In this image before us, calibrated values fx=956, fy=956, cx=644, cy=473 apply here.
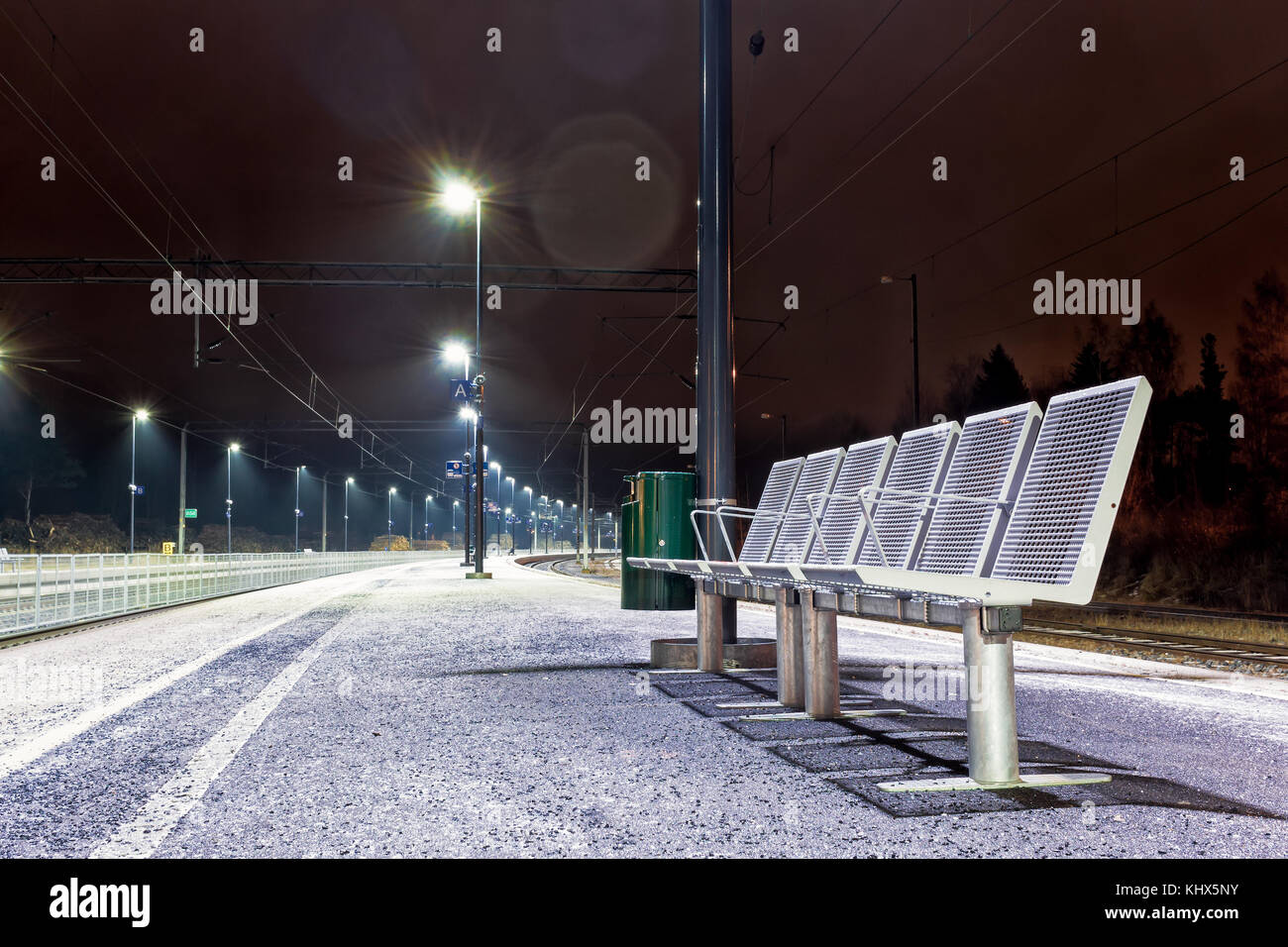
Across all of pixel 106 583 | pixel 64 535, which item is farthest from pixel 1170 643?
pixel 64 535

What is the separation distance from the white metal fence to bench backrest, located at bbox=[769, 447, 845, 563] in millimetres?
9687

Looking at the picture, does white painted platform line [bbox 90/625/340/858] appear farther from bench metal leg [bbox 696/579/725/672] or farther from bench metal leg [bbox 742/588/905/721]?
bench metal leg [bbox 696/579/725/672]

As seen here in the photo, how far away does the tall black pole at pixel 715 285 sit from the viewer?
830 cm

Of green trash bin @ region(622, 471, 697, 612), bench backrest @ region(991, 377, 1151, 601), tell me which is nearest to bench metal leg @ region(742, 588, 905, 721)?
bench backrest @ region(991, 377, 1151, 601)

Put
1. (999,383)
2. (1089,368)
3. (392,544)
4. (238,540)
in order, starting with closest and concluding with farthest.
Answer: (1089,368) → (999,383) → (238,540) → (392,544)

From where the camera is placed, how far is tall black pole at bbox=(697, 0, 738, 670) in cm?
830

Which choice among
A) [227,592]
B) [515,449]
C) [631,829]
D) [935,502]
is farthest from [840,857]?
[515,449]

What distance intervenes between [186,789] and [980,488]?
397 cm

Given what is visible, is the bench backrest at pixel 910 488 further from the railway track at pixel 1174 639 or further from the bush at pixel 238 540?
the bush at pixel 238 540

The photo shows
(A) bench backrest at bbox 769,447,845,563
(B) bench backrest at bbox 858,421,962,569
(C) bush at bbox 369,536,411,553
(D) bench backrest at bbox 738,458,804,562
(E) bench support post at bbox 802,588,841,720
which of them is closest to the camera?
(B) bench backrest at bbox 858,421,962,569

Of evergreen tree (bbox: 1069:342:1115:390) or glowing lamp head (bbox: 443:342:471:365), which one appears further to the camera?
evergreen tree (bbox: 1069:342:1115:390)

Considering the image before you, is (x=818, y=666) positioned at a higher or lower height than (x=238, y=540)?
higher

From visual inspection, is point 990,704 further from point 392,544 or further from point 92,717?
point 392,544

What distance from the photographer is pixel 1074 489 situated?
3.86 metres
